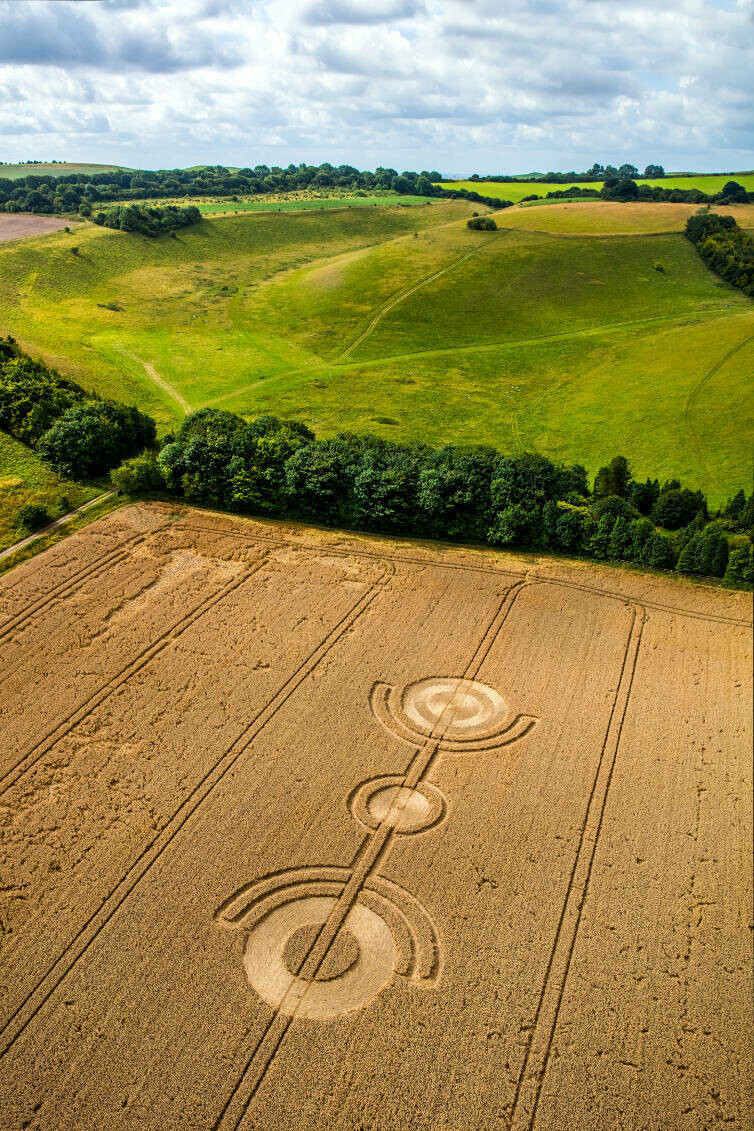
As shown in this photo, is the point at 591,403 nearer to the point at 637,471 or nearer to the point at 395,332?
the point at 637,471

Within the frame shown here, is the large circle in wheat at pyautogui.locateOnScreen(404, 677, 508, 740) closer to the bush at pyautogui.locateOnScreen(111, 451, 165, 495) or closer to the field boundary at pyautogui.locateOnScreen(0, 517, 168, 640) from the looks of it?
the field boundary at pyautogui.locateOnScreen(0, 517, 168, 640)

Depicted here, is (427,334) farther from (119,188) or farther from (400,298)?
(119,188)

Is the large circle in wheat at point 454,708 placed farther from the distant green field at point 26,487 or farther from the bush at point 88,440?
the bush at point 88,440

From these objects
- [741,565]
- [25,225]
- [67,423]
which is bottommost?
[741,565]

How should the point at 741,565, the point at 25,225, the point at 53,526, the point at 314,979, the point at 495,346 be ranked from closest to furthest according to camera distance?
the point at 314,979, the point at 741,565, the point at 53,526, the point at 495,346, the point at 25,225

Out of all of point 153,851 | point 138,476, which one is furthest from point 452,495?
point 153,851

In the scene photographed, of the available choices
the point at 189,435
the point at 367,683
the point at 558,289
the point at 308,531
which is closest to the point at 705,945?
the point at 367,683
